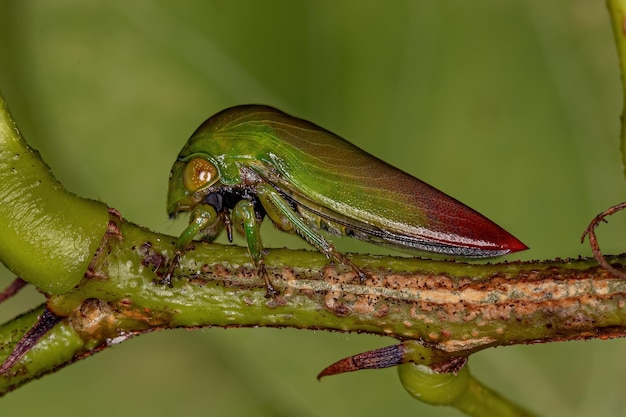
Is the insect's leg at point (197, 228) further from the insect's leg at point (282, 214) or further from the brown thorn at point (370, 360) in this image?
the brown thorn at point (370, 360)

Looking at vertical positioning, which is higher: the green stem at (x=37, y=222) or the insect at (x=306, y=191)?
the insect at (x=306, y=191)

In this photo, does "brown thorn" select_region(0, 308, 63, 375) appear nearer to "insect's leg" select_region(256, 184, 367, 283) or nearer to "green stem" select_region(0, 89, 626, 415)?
"green stem" select_region(0, 89, 626, 415)

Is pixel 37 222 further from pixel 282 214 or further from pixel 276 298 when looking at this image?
pixel 282 214

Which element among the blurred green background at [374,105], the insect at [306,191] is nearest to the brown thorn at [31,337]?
the insect at [306,191]

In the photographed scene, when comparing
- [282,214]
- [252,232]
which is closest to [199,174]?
[282,214]

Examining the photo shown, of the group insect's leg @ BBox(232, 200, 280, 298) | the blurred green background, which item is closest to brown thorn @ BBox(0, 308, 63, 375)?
insect's leg @ BBox(232, 200, 280, 298)

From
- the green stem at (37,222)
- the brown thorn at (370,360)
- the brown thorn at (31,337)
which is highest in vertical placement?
the green stem at (37,222)

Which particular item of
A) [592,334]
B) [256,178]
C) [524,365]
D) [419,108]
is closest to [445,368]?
[592,334]

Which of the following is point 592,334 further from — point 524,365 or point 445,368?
point 524,365
